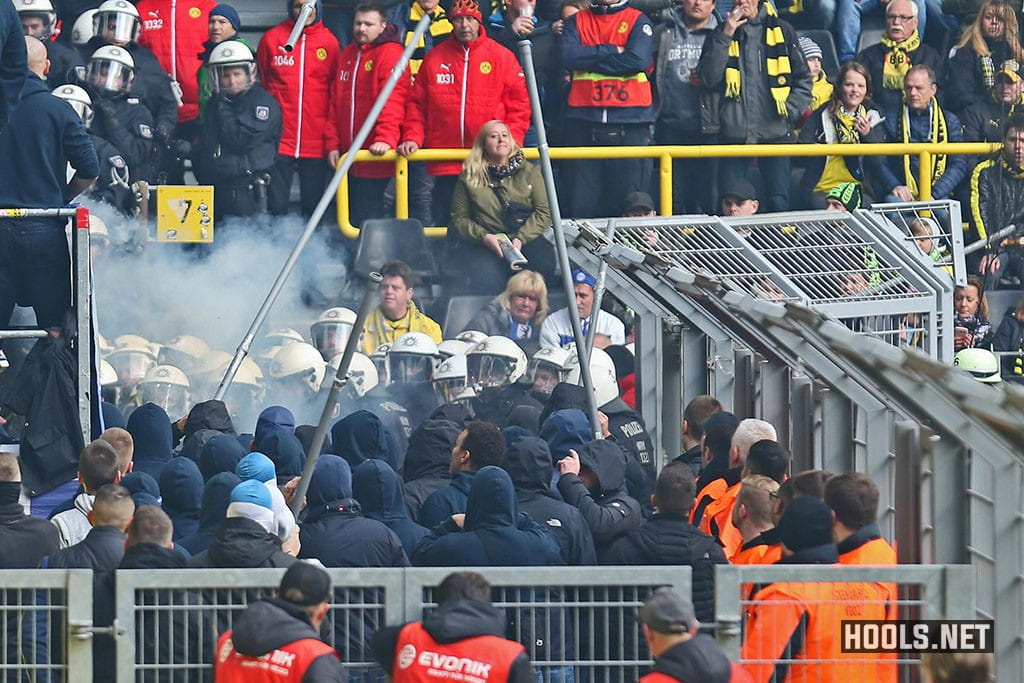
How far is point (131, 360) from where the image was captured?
42.0 ft

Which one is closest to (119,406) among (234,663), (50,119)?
(50,119)

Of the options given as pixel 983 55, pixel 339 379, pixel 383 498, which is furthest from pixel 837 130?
pixel 339 379

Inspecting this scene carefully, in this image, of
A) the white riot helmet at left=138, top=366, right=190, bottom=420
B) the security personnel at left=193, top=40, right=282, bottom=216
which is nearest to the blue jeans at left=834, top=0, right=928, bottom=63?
the security personnel at left=193, top=40, right=282, bottom=216

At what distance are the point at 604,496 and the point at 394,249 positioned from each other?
5525 mm

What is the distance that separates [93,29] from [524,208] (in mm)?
3247

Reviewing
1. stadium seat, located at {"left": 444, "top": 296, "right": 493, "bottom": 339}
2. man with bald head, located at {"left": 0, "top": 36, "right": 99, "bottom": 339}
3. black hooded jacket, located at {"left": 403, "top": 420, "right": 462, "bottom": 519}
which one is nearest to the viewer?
black hooded jacket, located at {"left": 403, "top": 420, "right": 462, "bottom": 519}

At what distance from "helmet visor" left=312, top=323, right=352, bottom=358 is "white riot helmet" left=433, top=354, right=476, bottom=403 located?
0.95m

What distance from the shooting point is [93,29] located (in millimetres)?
14461

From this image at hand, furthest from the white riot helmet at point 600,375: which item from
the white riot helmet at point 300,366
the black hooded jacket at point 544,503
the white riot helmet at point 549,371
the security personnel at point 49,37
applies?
the security personnel at point 49,37

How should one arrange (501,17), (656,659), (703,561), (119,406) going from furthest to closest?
(501,17) → (119,406) → (703,561) → (656,659)

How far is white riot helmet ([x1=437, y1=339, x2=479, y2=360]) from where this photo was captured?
12500 mm

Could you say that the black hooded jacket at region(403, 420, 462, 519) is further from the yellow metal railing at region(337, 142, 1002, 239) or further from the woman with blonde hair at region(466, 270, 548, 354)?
the yellow metal railing at region(337, 142, 1002, 239)

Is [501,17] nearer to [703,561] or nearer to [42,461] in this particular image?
[42,461]
